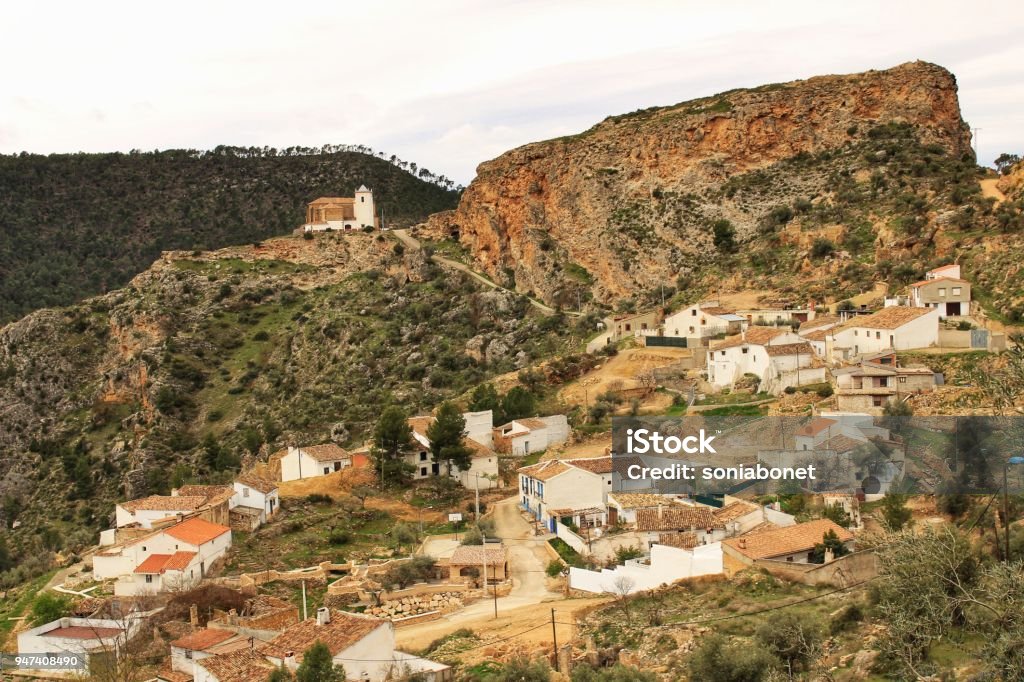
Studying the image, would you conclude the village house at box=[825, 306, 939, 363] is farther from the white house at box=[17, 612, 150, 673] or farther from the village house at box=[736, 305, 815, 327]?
the white house at box=[17, 612, 150, 673]

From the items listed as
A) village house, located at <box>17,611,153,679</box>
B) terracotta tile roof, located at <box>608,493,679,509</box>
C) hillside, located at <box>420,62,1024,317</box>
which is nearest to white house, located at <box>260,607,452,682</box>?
village house, located at <box>17,611,153,679</box>

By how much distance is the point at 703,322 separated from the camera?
40562 millimetres

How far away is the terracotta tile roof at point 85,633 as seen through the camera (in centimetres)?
2277

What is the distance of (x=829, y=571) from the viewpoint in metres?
20.5

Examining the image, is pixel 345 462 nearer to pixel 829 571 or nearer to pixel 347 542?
pixel 347 542

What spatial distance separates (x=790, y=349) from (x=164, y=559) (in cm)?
1886

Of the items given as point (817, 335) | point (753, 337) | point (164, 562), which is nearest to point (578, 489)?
point (753, 337)

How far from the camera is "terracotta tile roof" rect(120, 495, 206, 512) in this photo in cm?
2897

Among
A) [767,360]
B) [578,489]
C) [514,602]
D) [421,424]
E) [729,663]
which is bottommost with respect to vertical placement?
[514,602]

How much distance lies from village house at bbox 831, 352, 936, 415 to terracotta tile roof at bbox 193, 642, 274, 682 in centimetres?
1619

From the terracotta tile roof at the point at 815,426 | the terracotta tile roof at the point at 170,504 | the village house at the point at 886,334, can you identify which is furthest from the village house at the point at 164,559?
the village house at the point at 886,334

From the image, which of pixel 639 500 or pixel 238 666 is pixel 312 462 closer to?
pixel 639 500

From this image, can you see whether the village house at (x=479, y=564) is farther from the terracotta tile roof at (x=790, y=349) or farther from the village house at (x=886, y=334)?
the village house at (x=886, y=334)

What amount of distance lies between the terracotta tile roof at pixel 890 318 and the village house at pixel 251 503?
1836 cm
